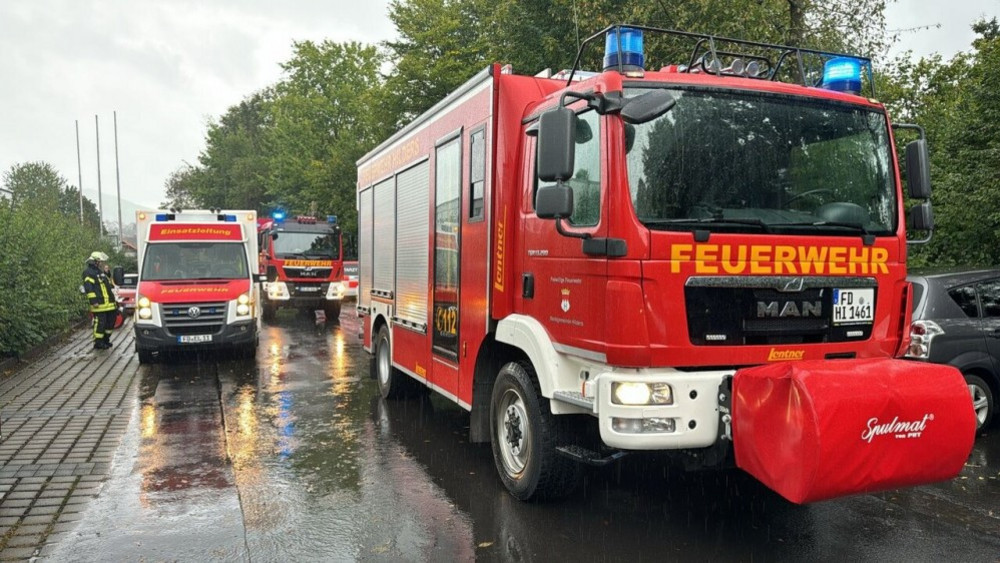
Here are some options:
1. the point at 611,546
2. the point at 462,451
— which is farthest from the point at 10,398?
the point at 611,546

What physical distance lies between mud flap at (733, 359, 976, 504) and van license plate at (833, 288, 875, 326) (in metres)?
0.57

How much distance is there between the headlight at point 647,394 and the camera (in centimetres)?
423

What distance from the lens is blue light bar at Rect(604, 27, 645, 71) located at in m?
4.74

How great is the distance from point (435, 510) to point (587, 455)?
1171mm

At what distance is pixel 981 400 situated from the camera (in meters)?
7.14

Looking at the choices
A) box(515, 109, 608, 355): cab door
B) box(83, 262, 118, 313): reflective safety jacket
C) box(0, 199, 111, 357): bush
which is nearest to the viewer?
box(515, 109, 608, 355): cab door

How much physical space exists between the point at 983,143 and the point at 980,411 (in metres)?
4.46

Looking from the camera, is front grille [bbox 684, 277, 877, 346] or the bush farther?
the bush

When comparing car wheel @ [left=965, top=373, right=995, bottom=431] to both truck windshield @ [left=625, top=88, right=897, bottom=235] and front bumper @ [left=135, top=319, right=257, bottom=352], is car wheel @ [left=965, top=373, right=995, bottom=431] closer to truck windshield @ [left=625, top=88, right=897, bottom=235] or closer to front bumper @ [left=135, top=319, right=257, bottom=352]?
truck windshield @ [left=625, top=88, right=897, bottom=235]

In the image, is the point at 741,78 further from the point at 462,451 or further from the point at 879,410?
the point at 462,451

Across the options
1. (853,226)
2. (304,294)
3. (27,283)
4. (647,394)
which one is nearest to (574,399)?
(647,394)

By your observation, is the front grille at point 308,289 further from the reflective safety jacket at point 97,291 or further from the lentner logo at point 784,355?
the lentner logo at point 784,355

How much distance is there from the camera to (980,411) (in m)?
7.15

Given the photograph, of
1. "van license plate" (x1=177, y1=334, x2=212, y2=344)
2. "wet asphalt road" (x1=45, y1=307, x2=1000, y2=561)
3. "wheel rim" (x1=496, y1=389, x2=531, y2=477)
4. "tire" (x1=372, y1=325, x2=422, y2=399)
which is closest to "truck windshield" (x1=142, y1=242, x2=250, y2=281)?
"van license plate" (x1=177, y1=334, x2=212, y2=344)
